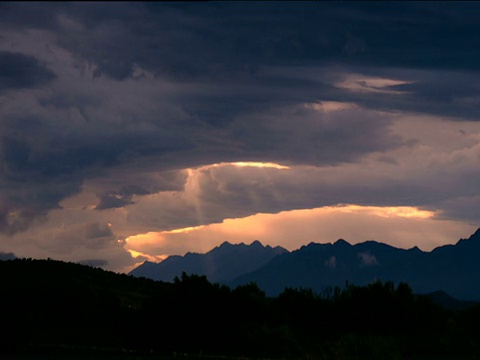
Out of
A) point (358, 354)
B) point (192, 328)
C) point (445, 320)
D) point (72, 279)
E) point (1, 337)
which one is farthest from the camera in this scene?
point (72, 279)

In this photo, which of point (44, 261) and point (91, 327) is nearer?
point (91, 327)

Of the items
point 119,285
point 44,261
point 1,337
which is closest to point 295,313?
point 1,337

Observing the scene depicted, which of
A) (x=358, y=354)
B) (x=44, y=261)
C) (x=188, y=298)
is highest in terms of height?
(x=44, y=261)

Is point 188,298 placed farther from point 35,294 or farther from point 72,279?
point 72,279

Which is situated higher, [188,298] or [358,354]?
[188,298]

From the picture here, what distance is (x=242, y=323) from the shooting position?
233 feet

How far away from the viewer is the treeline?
60875 millimetres

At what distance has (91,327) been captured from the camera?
260ft

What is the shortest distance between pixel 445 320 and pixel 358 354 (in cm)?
1798

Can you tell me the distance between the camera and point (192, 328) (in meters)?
69.3

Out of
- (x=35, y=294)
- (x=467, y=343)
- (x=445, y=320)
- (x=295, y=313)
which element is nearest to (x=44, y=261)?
(x=35, y=294)

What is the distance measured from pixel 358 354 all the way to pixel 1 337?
24.4 metres

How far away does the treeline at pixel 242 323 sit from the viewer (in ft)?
200

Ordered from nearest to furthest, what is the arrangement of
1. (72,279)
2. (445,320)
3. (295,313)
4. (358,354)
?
(358,354), (445,320), (295,313), (72,279)
